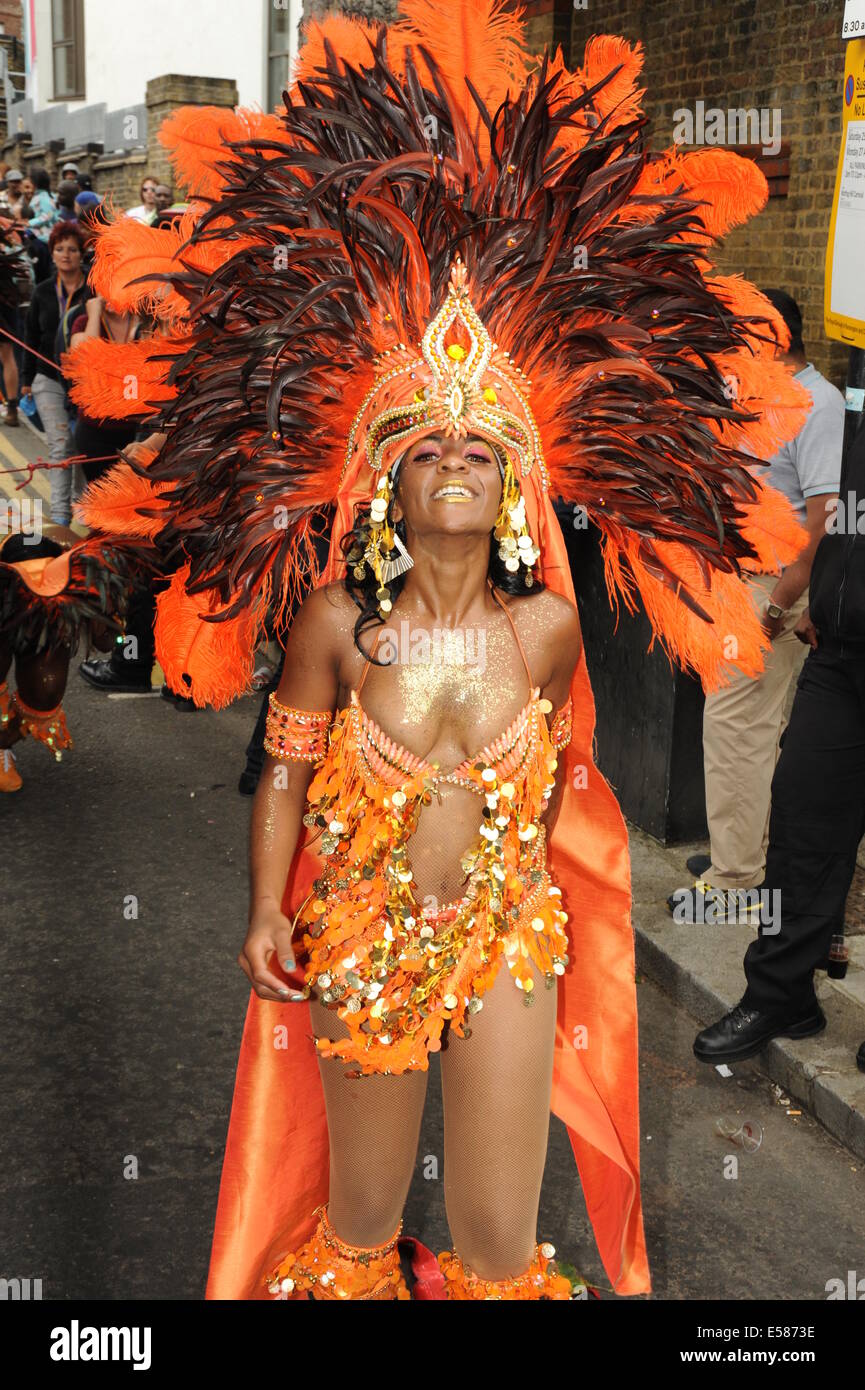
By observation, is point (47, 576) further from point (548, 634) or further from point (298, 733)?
point (548, 634)

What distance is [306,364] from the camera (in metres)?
2.64

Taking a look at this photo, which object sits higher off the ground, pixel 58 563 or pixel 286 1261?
pixel 58 563

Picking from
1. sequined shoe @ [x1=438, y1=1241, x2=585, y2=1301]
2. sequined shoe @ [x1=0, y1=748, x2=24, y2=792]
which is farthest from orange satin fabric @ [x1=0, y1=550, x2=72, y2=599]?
sequined shoe @ [x1=438, y1=1241, x2=585, y2=1301]

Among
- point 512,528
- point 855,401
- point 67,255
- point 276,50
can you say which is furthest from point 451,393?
point 276,50

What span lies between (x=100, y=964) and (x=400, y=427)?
318 centimetres

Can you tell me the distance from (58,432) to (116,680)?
314 centimetres

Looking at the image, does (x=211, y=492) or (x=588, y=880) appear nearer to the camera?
(x=211, y=492)

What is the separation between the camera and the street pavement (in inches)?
143

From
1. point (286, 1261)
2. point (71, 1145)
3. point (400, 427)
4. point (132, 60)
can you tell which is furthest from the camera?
point (132, 60)

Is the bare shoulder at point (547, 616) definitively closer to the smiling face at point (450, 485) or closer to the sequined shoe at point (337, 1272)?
the smiling face at point (450, 485)

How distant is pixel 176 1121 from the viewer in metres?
4.22

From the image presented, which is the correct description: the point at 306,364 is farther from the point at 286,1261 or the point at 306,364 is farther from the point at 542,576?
the point at 286,1261

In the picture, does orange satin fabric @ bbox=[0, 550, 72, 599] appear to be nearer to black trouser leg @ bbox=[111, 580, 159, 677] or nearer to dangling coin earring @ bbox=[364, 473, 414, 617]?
black trouser leg @ bbox=[111, 580, 159, 677]
